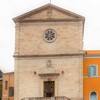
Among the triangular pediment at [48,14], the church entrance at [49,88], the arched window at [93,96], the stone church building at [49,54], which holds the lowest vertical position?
the arched window at [93,96]

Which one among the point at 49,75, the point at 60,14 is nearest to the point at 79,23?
the point at 60,14

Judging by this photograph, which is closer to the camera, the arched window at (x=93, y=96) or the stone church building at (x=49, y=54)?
the stone church building at (x=49, y=54)

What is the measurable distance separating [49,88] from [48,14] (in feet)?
26.1

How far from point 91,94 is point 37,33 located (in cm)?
872

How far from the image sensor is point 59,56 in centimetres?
5347

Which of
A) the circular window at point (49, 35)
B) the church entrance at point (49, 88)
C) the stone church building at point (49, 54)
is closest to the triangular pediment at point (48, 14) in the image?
the stone church building at point (49, 54)

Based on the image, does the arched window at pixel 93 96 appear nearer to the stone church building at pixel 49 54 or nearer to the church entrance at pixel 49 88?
the stone church building at pixel 49 54

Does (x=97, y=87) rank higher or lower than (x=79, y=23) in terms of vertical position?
lower

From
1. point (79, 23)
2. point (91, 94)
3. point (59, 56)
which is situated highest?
point (79, 23)

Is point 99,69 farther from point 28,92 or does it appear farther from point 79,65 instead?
point 28,92

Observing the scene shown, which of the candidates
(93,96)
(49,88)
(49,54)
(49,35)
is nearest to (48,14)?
(49,35)

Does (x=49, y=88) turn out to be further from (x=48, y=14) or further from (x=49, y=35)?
(x=48, y=14)

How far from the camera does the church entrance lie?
53375mm

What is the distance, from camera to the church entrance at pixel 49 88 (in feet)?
175
